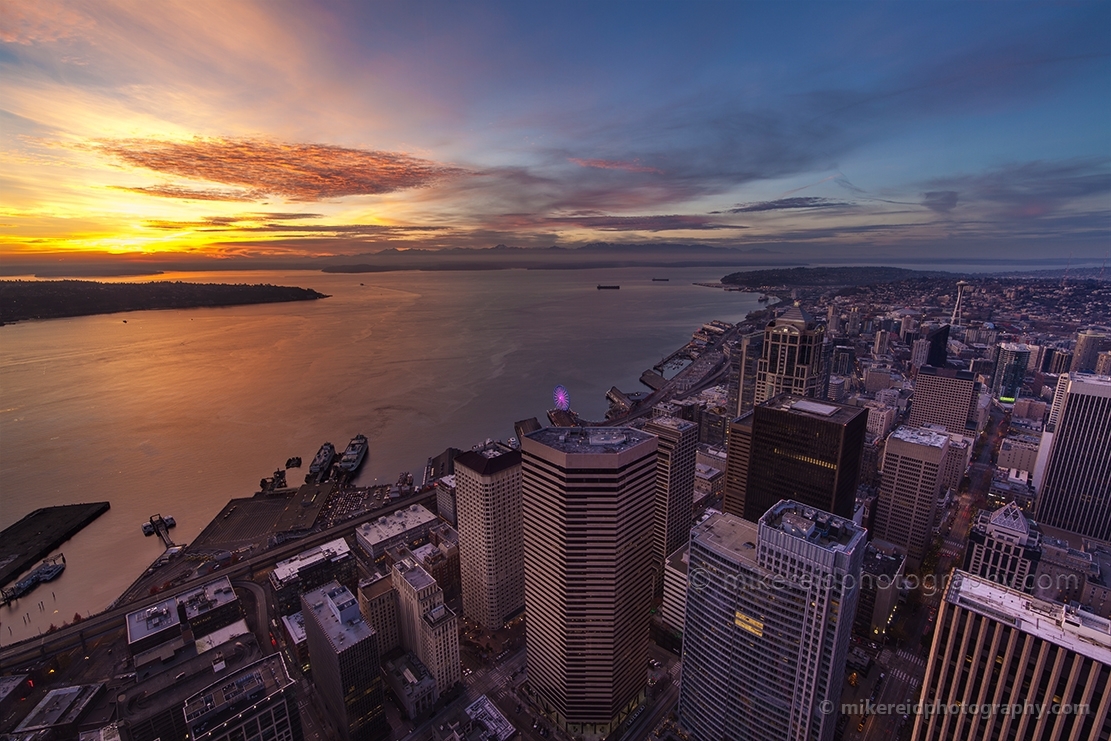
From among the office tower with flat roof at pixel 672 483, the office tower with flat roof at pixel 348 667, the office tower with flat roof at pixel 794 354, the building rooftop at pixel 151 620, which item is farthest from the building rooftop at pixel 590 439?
the office tower with flat roof at pixel 794 354

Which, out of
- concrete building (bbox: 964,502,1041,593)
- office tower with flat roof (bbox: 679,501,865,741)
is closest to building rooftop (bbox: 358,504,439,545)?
office tower with flat roof (bbox: 679,501,865,741)

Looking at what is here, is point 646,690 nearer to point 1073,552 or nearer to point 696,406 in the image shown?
point 1073,552

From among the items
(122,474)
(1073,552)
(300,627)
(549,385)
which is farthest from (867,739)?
(122,474)

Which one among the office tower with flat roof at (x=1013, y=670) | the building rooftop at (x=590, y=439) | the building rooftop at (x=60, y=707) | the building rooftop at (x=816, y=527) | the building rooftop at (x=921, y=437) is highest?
the building rooftop at (x=590, y=439)

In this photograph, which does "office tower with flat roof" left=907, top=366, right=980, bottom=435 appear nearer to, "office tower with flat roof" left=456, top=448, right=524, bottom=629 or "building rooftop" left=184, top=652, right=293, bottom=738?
"office tower with flat roof" left=456, top=448, right=524, bottom=629

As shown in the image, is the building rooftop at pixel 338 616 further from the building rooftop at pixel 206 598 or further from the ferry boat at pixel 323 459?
the ferry boat at pixel 323 459

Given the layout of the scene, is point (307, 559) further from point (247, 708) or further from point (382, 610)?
point (247, 708)
